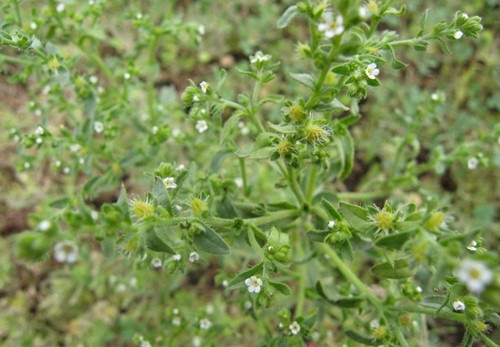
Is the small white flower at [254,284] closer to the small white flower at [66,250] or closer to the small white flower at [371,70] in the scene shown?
the small white flower at [66,250]

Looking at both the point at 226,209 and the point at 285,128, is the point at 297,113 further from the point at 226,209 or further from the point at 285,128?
the point at 226,209

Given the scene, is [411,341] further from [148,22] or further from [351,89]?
[148,22]

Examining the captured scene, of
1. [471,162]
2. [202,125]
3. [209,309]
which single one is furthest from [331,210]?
[209,309]

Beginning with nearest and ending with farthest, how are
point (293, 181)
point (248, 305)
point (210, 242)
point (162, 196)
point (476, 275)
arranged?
point (476, 275)
point (162, 196)
point (210, 242)
point (293, 181)
point (248, 305)

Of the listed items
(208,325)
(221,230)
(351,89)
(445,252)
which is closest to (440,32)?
(351,89)

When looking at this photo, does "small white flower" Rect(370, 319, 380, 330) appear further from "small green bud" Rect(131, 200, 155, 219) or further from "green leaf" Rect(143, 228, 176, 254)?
"small green bud" Rect(131, 200, 155, 219)

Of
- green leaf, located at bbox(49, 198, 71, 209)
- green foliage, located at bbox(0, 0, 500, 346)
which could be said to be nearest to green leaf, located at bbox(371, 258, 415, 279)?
green foliage, located at bbox(0, 0, 500, 346)
